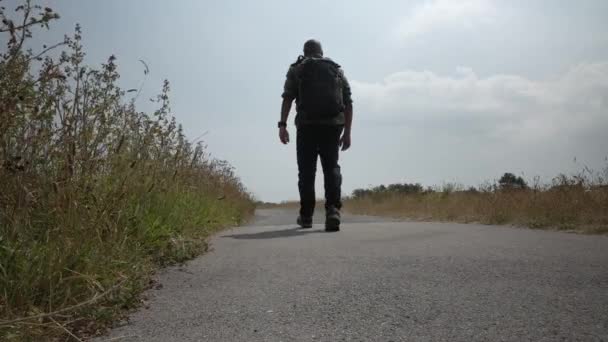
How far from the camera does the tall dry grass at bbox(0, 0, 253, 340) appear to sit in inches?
67.8

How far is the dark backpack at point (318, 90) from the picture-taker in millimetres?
5059

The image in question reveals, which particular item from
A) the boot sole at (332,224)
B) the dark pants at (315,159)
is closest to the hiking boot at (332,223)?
the boot sole at (332,224)

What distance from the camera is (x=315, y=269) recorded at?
2.64m

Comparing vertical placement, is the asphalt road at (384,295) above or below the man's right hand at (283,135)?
below

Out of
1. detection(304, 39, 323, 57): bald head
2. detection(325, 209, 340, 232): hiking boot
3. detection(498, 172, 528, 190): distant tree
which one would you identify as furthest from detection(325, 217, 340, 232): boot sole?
detection(498, 172, 528, 190): distant tree

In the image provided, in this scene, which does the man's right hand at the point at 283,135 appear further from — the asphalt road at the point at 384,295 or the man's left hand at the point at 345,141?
the asphalt road at the point at 384,295

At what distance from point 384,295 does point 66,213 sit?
57.0 inches

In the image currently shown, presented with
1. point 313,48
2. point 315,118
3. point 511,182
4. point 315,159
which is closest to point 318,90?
point 315,118

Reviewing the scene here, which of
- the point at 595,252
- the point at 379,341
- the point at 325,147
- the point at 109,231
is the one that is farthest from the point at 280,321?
the point at 325,147

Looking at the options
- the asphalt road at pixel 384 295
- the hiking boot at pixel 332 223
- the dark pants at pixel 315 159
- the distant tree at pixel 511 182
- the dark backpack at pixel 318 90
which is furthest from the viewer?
the distant tree at pixel 511 182

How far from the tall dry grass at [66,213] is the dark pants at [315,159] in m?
2.07

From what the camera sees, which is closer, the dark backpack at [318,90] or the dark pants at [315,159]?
the dark backpack at [318,90]

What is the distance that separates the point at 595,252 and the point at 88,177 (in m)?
3.10

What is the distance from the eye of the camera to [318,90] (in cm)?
505
